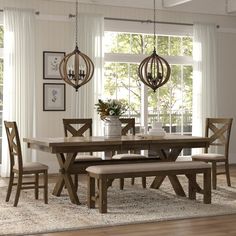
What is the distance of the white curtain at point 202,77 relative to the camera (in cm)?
950

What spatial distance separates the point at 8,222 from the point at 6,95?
346cm

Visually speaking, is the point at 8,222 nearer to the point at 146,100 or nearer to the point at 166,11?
the point at 146,100

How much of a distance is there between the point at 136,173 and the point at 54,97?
332 cm

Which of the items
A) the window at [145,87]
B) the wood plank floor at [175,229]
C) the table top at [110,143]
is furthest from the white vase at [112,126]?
the window at [145,87]

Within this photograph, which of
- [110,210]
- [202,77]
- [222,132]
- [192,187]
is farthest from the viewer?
[202,77]

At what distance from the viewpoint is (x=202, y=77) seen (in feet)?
31.2

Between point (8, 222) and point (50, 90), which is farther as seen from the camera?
point (50, 90)

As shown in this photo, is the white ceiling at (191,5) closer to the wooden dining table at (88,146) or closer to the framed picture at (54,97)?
the framed picture at (54,97)

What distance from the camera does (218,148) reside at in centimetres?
984

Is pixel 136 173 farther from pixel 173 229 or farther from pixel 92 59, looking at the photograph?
pixel 92 59

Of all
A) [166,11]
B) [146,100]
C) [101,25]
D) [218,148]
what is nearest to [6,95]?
[101,25]

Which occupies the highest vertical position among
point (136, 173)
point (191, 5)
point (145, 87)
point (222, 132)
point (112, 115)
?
point (191, 5)

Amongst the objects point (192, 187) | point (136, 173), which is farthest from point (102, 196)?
point (192, 187)

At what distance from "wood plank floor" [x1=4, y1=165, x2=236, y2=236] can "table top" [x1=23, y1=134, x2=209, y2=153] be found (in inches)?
46.3
